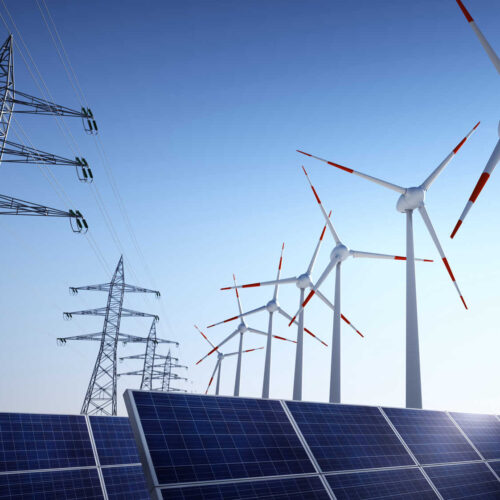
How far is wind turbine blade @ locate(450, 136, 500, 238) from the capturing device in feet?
55.3

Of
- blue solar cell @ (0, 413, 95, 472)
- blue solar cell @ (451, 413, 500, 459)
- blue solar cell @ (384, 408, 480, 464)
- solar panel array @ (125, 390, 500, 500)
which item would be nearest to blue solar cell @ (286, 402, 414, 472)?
solar panel array @ (125, 390, 500, 500)

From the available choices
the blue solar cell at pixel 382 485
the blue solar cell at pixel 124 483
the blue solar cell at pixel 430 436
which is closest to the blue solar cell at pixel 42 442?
the blue solar cell at pixel 124 483

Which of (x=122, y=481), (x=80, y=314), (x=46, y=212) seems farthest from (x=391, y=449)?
(x=80, y=314)

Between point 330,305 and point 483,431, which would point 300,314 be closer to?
point 330,305

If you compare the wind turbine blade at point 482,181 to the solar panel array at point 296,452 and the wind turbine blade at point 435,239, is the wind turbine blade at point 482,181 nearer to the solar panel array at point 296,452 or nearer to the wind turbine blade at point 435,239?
the solar panel array at point 296,452

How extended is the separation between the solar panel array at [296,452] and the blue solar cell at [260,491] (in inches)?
0.8

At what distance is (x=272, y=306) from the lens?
62125mm

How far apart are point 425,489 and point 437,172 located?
27.6 m

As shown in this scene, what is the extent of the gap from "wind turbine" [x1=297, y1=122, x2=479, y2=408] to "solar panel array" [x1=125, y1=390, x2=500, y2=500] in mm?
11297

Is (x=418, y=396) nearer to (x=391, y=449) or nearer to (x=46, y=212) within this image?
(x=391, y=449)

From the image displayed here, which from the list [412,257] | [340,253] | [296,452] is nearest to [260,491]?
[296,452]

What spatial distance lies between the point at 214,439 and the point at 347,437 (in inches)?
173

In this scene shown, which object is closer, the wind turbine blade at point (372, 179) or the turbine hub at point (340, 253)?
the wind turbine blade at point (372, 179)

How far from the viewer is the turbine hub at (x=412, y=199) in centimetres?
3219
